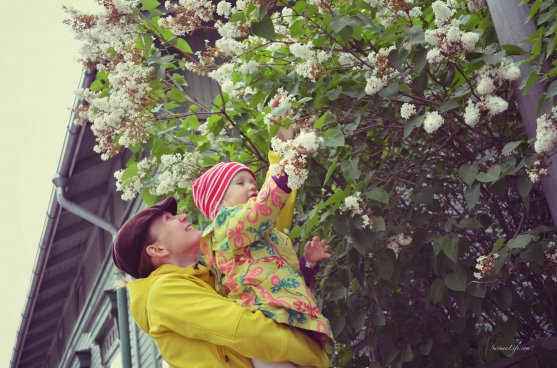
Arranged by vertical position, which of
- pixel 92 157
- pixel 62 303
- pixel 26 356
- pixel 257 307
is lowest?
pixel 26 356

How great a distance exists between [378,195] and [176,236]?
2.48 feet

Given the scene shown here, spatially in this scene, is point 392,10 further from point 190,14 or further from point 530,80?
point 190,14

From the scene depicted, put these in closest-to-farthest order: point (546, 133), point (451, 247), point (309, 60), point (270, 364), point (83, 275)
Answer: point (546, 133), point (270, 364), point (451, 247), point (309, 60), point (83, 275)

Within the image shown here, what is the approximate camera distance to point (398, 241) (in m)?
3.12

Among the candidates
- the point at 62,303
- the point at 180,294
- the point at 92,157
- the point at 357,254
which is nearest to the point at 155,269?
Result: the point at 180,294

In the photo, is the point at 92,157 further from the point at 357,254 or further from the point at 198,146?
the point at 357,254

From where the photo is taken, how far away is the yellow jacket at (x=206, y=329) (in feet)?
8.40

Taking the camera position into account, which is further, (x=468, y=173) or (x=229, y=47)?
(x=229, y=47)

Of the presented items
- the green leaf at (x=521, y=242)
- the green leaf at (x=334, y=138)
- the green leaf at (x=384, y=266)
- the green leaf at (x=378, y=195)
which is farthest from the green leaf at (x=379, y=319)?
the green leaf at (x=334, y=138)

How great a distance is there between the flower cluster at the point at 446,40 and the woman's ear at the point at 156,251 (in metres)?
1.17

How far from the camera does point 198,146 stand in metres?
3.75

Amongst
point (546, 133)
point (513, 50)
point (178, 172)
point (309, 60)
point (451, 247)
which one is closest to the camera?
point (546, 133)

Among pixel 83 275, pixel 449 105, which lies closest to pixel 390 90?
pixel 449 105

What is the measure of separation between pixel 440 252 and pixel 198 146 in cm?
123
